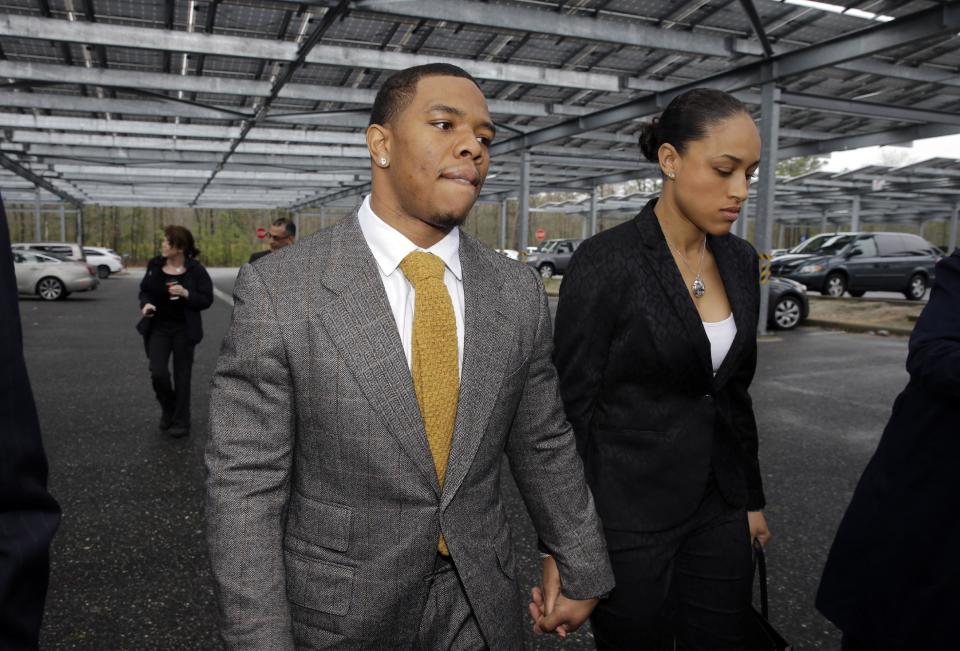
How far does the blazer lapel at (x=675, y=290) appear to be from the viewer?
204 cm

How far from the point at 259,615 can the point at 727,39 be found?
11060 millimetres

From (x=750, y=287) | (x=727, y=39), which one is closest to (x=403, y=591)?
(x=750, y=287)

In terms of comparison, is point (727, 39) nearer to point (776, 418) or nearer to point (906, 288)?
point (776, 418)

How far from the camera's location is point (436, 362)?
1553 millimetres

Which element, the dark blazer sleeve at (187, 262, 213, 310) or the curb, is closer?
the dark blazer sleeve at (187, 262, 213, 310)

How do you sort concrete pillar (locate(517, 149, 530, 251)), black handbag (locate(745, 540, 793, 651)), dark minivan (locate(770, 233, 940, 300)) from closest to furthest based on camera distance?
1. black handbag (locate(745, 540, 793, 651))
2. concrete pillar (locate(517, 149, 530, 251))
3. dark minivan (locate(770, 233, 940, 300))

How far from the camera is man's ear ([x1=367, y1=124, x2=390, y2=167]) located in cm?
166

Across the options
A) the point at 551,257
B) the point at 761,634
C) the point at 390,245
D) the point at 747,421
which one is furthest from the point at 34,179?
the point at 761,634

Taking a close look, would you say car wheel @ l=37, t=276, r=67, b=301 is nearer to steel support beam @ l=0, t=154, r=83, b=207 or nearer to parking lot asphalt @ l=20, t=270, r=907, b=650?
steel support beam @ l=0, t=154, r=83, b=207

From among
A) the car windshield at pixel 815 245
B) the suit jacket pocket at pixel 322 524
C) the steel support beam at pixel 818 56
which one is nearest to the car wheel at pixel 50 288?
the steel support beam at pixel 818 56

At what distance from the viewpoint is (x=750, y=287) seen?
2.31 meters

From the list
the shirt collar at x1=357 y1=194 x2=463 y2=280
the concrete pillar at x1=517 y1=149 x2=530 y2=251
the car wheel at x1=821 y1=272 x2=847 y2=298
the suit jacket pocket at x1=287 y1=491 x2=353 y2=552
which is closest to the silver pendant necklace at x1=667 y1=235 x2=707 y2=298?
the shirt collar at x1=357 y1=194 x2=463 y2=280

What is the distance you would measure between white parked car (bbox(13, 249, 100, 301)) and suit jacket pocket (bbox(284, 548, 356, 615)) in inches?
878

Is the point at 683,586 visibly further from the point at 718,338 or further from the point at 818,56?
the point at 818,56
